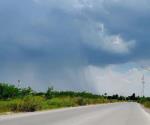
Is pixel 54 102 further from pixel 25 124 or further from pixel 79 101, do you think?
pixel 25 124

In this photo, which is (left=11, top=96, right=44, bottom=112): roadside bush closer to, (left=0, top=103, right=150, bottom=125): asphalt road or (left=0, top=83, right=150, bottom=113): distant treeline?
(left=0, top=83, right=150, bottom=113): distant treeline

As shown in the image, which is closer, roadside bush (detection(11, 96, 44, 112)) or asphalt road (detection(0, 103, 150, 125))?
asphalt road (detection(0, 103, 150, 125))

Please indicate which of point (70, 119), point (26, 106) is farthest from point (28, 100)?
point (70, 119)

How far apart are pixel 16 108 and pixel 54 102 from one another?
26.3 m

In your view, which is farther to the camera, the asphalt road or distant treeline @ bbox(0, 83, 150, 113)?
distant treeline @ bbox(0, 83, 150, 113)

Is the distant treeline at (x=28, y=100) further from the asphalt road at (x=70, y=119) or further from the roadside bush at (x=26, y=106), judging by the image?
the asphalt road at (x=70, y=119)

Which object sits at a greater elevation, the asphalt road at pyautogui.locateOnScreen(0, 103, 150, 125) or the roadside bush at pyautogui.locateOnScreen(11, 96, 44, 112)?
the roadside bush at pyautogui.locateOnScreen(11, 96, 44, 112)

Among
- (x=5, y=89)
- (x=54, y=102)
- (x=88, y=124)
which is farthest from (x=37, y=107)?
(x=5, y=89)

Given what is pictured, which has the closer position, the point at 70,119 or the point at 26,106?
the point at 70,119

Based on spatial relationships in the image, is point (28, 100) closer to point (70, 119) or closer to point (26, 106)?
point (26, 106)

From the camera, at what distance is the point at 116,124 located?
2516 cm

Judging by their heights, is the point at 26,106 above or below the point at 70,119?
above

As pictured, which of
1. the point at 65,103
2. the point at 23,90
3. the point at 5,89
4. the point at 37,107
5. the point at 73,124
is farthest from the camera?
the point at 5,89

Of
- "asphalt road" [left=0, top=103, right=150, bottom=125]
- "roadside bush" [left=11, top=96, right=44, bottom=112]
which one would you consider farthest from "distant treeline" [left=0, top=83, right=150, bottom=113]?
"asphalt road" [left=0, top=103, right=150, bottom=125]
